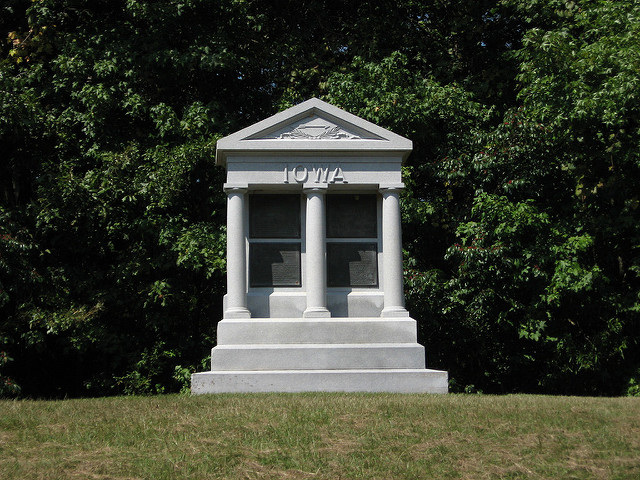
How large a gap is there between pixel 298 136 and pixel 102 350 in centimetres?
835

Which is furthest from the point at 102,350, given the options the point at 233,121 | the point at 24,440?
the point at 24,440

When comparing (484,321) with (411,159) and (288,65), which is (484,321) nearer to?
(411,159)

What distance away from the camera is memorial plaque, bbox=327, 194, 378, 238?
1522 centimetres

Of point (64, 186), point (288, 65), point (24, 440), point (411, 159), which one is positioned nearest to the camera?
point (24, 440)

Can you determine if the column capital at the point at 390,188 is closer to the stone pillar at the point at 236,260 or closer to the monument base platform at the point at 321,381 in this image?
the stone pillar at the point at 236,260

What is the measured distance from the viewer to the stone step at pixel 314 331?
46.5 feet

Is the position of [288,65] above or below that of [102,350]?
above

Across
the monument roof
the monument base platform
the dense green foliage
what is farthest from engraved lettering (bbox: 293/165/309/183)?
the dense green foliage

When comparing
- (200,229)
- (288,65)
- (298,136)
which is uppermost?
(288,65)

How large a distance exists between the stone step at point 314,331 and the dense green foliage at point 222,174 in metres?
4.51

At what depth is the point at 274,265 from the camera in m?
15.0

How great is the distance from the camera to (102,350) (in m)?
19.6

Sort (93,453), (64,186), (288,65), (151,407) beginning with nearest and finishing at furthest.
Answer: (93,453) → (151,407) → (64,186) → (288,65)

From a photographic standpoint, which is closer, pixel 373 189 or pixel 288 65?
pixel 373 189
